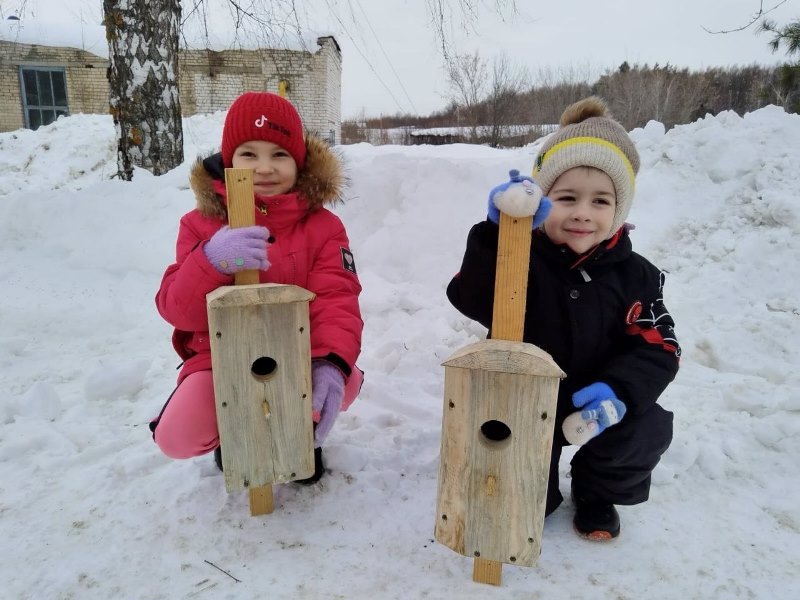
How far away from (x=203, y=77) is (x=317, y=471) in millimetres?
16209

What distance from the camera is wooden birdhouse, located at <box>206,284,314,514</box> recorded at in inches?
63.4

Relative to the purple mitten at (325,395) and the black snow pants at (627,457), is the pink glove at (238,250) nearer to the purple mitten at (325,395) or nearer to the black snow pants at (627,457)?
the purple mitten at (325,395)

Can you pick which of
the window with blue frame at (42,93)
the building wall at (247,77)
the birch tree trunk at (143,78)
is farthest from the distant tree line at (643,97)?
the window with blue frame at (42,93)

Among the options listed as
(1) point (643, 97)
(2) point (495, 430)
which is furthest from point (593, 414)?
(1) point (643, 97)

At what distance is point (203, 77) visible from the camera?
1561cm

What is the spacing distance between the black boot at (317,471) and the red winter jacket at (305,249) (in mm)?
402

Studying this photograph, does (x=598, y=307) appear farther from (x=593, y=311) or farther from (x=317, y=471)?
(x=317, y=471)

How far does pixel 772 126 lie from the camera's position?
16.3 feet

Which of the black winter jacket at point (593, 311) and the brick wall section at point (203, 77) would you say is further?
the brick wall section at point (203, 77)

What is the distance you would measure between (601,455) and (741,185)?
3925 millimetres

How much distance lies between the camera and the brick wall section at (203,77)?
14930 mm

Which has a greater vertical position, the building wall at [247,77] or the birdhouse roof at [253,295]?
the building wall at [247,77]

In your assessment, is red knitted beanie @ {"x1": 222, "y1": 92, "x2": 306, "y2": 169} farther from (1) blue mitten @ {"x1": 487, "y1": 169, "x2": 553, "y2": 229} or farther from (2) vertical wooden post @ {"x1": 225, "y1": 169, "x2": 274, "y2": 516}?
(1) blue mitten @ {"x1": 487, "y1": 169, "x2": 553, "y2": 229}

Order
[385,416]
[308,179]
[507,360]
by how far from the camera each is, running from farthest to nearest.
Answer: [385,416] → [308,179] → [507,360]
